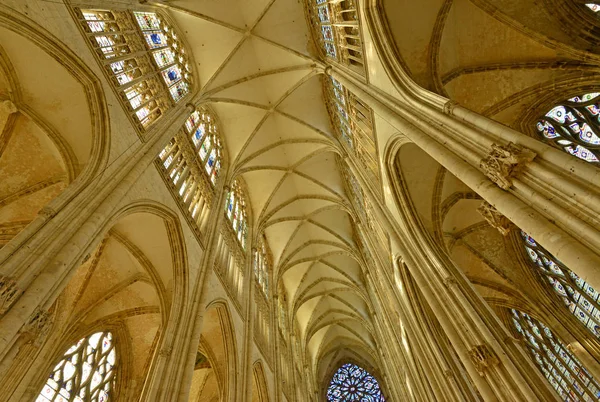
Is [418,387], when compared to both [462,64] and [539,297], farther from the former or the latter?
[462,64]

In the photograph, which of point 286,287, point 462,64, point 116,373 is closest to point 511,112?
point 462,64

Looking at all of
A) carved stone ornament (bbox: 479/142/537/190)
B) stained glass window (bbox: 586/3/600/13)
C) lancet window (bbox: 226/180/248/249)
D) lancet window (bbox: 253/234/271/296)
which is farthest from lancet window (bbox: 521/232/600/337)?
lancet window (bbox: 253/234/271/296)

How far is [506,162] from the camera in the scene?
172 inches

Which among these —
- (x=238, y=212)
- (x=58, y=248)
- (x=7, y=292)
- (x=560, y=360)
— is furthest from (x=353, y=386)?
(x=7, y=292)

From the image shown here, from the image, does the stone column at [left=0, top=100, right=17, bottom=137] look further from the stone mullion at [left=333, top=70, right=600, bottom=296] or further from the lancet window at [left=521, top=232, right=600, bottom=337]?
the lancet window at [left=521, top=232, right=600, bottom=337]

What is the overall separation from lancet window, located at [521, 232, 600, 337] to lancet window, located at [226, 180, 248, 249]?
1011 cm

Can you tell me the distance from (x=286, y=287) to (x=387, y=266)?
974 cm

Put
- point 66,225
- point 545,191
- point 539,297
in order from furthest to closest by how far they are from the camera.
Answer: point 539,297 < point 66,225 < point 545,191

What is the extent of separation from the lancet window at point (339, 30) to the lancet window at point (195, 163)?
5329mm

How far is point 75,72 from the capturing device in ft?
23.1

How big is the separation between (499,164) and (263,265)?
14.4m

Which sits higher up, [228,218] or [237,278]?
[228,218]

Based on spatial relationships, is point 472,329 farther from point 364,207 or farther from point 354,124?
point 364,207

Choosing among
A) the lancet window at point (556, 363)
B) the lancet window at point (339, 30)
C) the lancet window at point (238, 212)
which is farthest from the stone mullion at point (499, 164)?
the lancet window at point (238, 212)
